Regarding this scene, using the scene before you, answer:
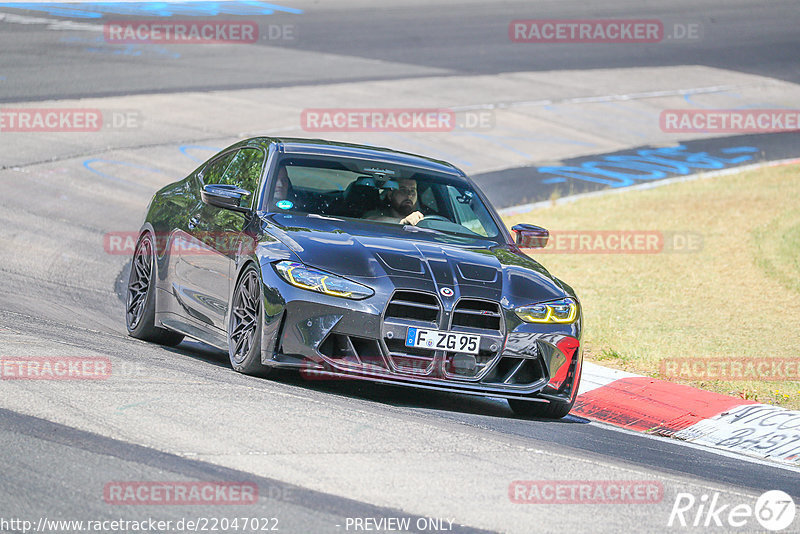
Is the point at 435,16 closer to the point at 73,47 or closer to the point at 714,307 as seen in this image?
the point at 73,47

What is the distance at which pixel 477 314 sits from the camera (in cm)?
748

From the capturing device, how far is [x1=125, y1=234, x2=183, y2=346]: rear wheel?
9.54 metres

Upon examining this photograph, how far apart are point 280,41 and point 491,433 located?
23.0 metres

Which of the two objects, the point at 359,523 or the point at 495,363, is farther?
the point at 495,363

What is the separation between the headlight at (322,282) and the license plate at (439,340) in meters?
0.35

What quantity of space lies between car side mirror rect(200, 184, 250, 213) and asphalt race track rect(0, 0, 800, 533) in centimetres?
105

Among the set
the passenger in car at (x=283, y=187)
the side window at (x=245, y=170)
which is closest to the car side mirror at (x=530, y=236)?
the passenger in car at (x=283, y=187)

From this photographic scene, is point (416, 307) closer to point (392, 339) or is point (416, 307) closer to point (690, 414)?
point (392, 339)

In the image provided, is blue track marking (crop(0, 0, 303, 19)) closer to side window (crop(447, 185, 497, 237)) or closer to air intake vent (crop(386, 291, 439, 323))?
side window (crop(447, 185, 497, 237))

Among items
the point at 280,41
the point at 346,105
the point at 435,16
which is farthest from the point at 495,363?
the point at 435,16

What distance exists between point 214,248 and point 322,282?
Answer: 4.74 ft

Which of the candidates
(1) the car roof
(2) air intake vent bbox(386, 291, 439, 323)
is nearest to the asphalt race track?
(2) air intake vent bbox(386, 291, 439, 323)

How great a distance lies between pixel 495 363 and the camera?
297 inches

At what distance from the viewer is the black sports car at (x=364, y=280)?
24.0 ft
